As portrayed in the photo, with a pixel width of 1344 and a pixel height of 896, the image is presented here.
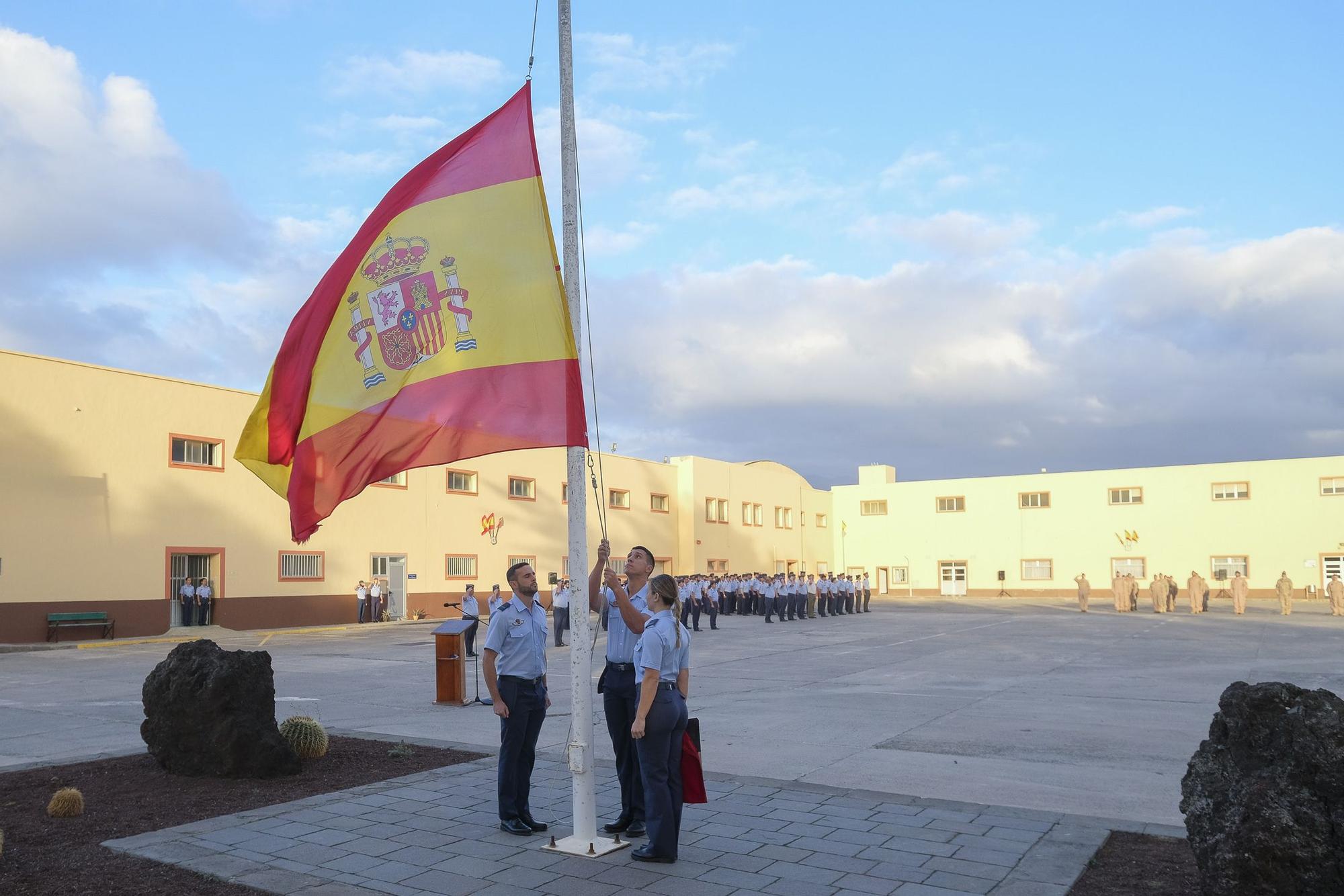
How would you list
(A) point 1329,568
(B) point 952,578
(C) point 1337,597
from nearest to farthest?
1. (C) point 1337,597
2. (A) point 1329,568
3. (B) point 952,578

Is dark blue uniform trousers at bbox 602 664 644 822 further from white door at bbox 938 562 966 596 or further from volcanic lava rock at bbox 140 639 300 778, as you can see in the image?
white door at bbox 938 562 966 596

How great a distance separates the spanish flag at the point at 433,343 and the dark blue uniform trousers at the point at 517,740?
1809 mm

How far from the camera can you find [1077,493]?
6134 cm

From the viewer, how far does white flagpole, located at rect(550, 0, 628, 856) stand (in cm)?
638

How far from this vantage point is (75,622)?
28.0 m

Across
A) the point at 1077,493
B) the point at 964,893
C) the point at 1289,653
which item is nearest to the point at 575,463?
the point at 964,893

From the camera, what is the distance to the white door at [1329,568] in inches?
2115

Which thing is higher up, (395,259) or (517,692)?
(395,259)

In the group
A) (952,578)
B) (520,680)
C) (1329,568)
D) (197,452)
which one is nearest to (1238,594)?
(1329,568)

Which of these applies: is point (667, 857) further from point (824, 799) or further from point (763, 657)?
point (763, 657)

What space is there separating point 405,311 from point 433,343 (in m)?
0.35

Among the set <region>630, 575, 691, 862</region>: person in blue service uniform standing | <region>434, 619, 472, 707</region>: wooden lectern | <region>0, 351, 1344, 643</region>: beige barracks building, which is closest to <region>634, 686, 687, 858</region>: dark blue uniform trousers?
<region>630, 575, 691, 862</region>: person in blue service uniform standing

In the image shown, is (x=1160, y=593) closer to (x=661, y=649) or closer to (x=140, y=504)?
(x=140, y=504)

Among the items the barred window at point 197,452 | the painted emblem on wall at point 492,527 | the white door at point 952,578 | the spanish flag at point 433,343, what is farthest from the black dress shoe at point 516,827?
the white door at point 952,578
